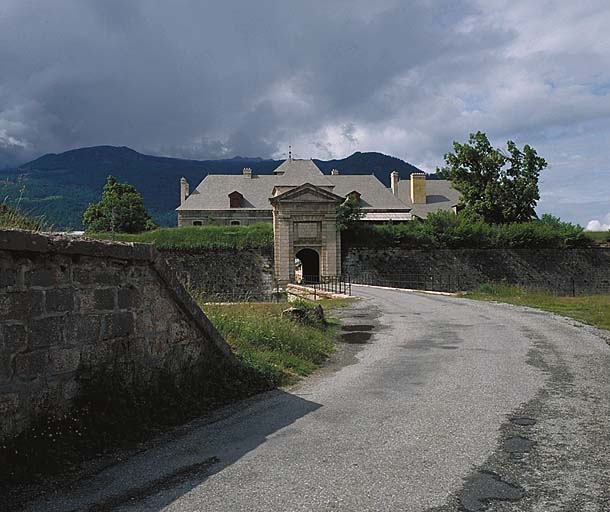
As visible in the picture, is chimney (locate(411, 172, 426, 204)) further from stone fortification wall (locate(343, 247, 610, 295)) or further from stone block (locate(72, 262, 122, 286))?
stone block (locate(72, 262, 122, 286))

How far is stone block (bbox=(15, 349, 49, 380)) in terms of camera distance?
16.6 ft

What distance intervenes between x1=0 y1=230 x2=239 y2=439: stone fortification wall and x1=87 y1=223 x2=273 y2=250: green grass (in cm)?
3842

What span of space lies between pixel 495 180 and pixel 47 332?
5453 cm

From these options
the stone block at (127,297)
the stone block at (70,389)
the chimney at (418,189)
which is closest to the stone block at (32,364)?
the stone block at (70,389)

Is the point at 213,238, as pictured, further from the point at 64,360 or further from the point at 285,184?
the point at 64,360

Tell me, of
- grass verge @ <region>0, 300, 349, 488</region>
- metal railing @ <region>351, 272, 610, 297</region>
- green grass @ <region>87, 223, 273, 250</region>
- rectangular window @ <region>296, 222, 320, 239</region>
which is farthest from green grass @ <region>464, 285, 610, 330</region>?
green grass @ <region>87, 223, 273, 250</region>

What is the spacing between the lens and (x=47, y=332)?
5352mm

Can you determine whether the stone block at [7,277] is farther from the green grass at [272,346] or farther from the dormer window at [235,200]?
the dormer window at [235,200]

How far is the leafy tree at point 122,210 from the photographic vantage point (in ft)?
198

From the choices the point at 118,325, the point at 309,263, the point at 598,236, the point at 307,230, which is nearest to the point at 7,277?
the point at 118,325

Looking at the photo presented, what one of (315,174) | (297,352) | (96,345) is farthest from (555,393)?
(315,174)

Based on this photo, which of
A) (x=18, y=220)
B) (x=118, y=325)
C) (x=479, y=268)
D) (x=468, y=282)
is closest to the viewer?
(x=118, y=325)

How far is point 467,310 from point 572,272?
107 feet

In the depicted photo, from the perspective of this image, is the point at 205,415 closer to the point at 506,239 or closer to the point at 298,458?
the point at 298,458
